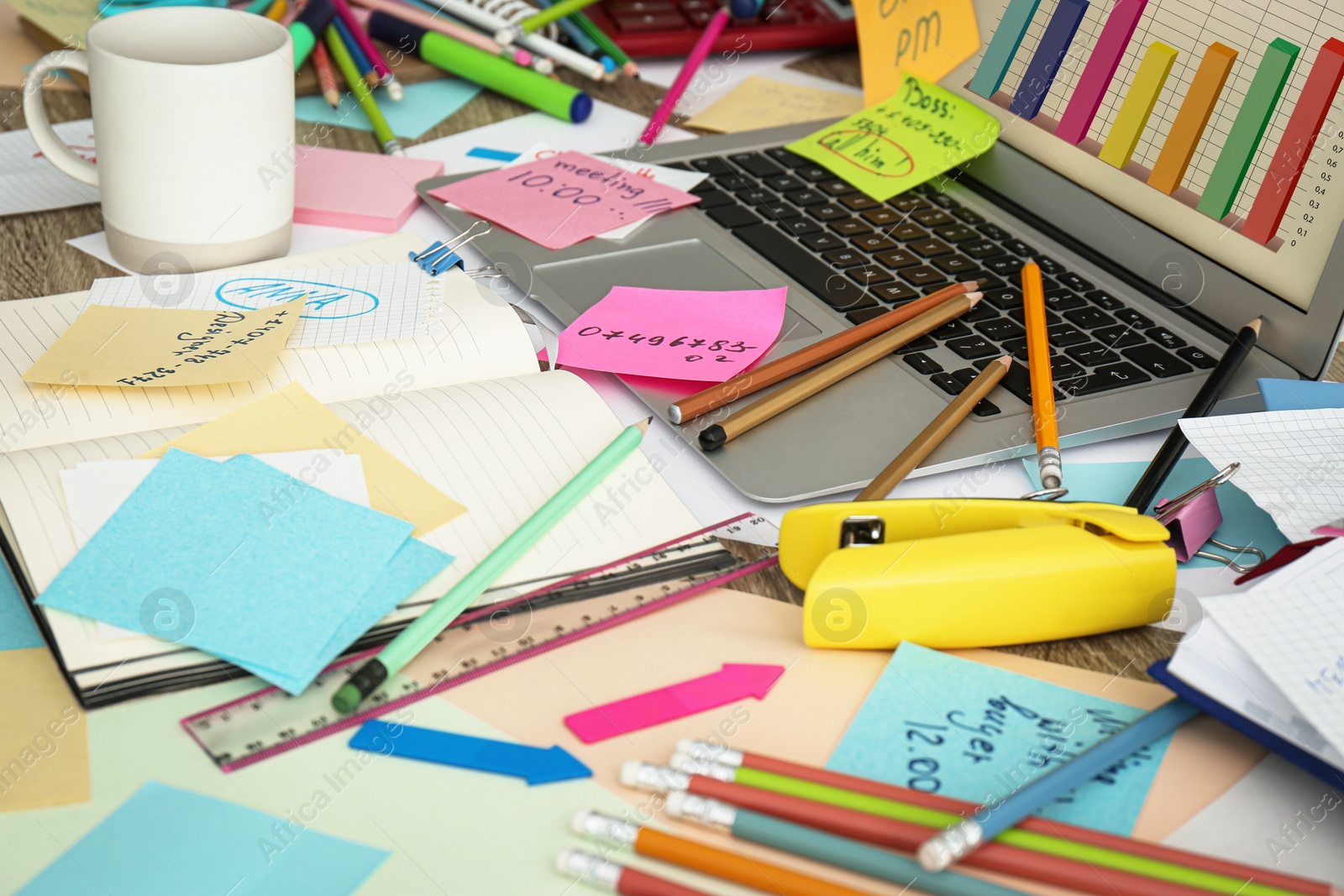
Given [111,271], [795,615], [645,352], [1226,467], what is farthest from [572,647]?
[111,271]

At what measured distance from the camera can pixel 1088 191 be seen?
0.82m

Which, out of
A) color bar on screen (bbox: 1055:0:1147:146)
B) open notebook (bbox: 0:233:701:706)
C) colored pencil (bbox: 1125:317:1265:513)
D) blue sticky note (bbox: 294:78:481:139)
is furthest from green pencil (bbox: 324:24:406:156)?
colored pencil (bbox: 1125:317:1265:513)

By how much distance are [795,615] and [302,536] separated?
23 cm

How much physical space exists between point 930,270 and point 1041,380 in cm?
17

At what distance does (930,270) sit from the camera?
795 millimetres

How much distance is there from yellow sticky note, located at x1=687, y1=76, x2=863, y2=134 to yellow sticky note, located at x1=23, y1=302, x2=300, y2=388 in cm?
53

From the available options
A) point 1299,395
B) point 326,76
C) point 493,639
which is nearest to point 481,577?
point 493,639

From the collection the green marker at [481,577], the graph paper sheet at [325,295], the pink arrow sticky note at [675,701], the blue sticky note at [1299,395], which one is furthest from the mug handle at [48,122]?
the blue sticky note at [1299,395]

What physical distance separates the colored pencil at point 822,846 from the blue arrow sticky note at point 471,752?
49mm

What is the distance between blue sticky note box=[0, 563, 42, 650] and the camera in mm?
461

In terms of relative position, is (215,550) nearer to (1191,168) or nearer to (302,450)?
(302,450)

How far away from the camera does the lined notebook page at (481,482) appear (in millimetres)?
478

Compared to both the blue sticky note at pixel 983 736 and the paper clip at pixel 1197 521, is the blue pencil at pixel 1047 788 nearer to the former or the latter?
the blue sticky note at pixel 983 736

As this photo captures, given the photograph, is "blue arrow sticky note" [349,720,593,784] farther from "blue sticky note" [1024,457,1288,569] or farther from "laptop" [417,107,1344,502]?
"blue sticky note" [1024,457,1288,569]
